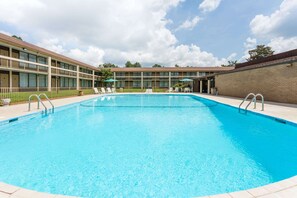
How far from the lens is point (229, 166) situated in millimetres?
3500

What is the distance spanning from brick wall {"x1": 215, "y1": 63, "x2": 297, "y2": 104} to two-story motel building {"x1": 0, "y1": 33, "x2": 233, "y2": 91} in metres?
22.5

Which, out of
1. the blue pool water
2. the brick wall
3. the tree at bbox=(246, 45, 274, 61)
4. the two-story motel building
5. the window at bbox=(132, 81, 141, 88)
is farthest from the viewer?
the tree at bbox=(246, 45, 274, 61)

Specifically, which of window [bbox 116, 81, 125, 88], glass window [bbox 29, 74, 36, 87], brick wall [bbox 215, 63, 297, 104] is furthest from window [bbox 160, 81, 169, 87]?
glass window [bbox 29, 74, 36, 87]

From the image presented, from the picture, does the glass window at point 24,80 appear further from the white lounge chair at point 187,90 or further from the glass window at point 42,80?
the white lounge chair at point 187,90

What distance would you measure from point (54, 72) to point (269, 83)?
27101 mm

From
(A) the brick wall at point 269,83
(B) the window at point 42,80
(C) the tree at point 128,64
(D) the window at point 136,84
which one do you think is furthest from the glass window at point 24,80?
(C) the tree at point 128,64

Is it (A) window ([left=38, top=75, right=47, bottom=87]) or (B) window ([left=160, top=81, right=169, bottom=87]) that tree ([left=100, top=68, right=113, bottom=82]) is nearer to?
(B) window ([left=160, top=81, right=169, bottom=87])

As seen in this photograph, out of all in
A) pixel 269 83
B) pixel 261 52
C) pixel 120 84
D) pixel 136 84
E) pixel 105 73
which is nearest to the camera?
pixel 269 83

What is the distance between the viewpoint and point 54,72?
24797 mm

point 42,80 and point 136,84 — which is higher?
point 136,84

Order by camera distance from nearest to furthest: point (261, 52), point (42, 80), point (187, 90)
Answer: point (42, 80)
point (187, 90)
point (261, 52)

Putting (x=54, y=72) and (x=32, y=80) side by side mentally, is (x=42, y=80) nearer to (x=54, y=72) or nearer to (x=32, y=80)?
(x=32, y=80)

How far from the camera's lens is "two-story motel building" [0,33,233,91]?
725 inches

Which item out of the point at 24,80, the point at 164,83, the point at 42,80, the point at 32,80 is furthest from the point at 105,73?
the point at 24,80
